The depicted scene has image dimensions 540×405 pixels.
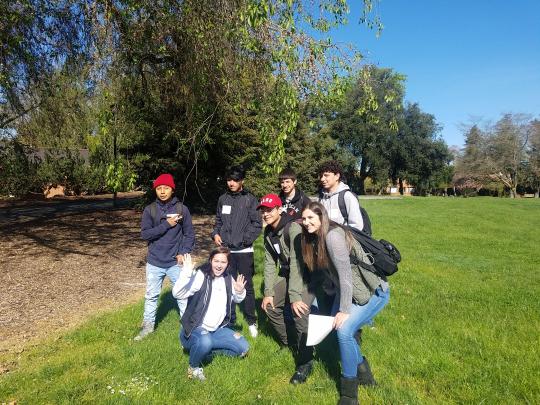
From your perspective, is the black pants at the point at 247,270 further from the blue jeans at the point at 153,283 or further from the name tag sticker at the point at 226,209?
the blue jeans at the point at 153,283

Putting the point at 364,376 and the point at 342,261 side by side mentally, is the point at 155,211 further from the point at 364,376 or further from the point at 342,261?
the point at 364,376

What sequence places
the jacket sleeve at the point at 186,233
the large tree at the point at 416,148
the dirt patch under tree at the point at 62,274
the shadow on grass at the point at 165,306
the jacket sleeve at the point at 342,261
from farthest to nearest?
1. the large tree at the point at 416,148
2. the shadow on grass at the point at 165,306
3. the dirt patch under tree at the point at 62,274
4. the jacket sleeve at the point at 186,233
5. the jacket sleeve at the point at 342,261

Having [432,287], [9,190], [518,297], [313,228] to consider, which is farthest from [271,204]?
[9,190]

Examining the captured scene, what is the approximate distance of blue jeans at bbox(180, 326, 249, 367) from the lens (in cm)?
392

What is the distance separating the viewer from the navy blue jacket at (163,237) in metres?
4.88

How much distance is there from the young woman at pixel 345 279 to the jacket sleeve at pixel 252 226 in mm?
1717

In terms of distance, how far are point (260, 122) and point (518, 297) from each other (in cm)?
510

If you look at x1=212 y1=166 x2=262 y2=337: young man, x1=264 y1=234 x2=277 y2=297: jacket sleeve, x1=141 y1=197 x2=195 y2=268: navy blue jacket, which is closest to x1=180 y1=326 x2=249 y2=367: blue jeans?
x1=264 y1=234 x2=277 y2=297: jacket sleeve

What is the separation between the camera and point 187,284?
409 centimetres

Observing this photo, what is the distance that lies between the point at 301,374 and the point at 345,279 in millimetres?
1248

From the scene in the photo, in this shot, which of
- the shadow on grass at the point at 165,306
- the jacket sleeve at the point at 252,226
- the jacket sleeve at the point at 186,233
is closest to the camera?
the jacket sleeve at the point at 186,233

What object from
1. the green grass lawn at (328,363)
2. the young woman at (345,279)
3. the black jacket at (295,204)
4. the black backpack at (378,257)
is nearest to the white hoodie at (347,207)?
the black jacket at (295,204)

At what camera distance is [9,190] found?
24453mm

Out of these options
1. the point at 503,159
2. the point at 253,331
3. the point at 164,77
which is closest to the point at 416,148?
the point at 503,159
